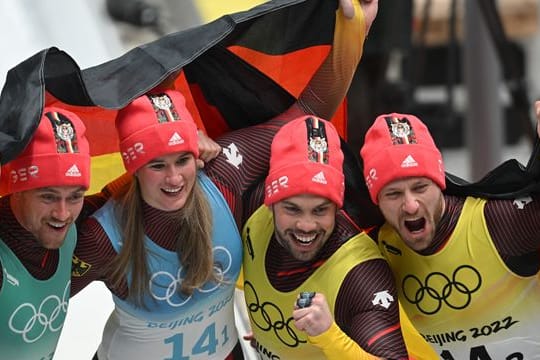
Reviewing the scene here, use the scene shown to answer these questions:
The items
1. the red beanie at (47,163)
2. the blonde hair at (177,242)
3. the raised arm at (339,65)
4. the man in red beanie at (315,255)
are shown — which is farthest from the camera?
the raised arm at (339,65)

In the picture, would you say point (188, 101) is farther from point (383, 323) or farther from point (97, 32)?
point (97, 32)

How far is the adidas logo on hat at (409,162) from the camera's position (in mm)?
4012

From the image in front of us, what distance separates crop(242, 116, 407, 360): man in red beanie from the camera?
3.97 meters

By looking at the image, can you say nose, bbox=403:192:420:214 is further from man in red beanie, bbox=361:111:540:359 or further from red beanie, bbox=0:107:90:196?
red beanie, bbox=0:107:90:196

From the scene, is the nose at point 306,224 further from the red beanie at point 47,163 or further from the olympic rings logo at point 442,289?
the red beanie at point 47,163

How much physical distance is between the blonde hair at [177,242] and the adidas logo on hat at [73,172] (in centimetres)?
27

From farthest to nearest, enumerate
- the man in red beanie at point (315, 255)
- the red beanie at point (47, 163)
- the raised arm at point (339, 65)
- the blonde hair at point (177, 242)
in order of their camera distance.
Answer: the raised arm at point (339, 65) < the blonde hair at point (177, 242) < the man in red beanie at point (315, 255) < the red beanie at point (47, 163)

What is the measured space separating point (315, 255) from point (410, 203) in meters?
0.29

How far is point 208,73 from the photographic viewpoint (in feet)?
14.5

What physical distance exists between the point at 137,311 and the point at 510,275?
1.01m

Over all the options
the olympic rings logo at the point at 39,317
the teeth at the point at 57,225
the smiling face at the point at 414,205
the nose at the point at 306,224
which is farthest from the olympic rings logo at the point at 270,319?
the teeth at the point at 57,225

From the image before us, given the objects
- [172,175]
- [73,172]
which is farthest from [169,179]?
[73,172]

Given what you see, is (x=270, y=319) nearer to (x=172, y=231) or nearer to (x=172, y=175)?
(x=172, y=231)

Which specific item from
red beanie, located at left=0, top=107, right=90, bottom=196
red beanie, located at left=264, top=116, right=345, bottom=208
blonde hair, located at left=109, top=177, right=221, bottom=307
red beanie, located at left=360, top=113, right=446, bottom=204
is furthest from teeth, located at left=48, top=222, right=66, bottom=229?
red beanie, located at left=360, top=113, right=446, bottom=204
